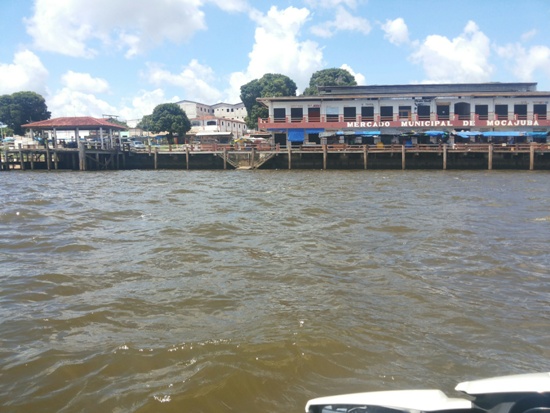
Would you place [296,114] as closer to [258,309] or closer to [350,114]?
[350,114]

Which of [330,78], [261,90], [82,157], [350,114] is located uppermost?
[330,78]

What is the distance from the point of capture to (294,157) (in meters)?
36.7

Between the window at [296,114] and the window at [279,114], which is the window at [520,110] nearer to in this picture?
the window at [296,114]

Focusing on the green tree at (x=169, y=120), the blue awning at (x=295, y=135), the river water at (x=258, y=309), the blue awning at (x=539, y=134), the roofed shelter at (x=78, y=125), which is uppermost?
the green tree at (x=169, y=120)

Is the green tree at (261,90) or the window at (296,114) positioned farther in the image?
the green tree at (261,90)

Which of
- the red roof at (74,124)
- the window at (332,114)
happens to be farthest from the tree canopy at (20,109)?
the window at (332,114)

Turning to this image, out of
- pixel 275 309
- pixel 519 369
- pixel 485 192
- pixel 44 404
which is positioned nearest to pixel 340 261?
pixel 275 309

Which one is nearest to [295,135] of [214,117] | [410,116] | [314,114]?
[314,114]

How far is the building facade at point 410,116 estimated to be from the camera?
4022 centimetres

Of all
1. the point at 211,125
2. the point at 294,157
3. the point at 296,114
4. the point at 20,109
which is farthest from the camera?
the point at 211,125

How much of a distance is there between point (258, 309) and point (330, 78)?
233 ft

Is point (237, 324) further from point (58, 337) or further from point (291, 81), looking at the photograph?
point (291, 81)

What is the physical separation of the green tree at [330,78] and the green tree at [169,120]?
2185cm

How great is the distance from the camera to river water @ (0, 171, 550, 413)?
4.29 metres
